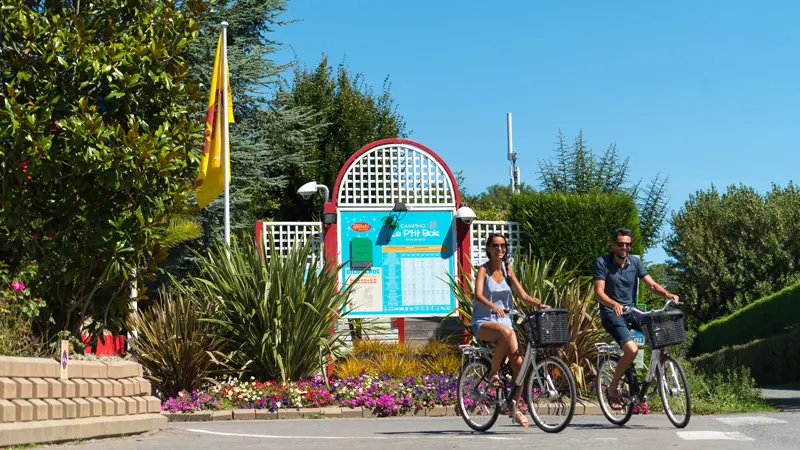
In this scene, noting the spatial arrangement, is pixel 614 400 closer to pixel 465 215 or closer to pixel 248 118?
pixel 465 215

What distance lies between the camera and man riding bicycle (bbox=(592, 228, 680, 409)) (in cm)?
1001

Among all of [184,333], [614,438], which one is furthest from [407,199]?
[614,438]

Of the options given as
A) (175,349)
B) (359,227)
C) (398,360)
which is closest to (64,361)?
Result: (175,349)

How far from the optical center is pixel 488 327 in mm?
9875

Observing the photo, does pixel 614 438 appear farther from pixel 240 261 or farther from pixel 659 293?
pixel 240 261

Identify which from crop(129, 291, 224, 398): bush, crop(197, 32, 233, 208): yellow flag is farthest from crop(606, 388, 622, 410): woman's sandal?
crop(197, 32, 233, 208): yellow flag

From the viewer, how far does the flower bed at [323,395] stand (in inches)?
513

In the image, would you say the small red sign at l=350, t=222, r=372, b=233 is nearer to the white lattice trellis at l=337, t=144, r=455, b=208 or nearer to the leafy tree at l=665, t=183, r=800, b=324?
the white lattice trellis at l=337, t=144, r=455, b=208

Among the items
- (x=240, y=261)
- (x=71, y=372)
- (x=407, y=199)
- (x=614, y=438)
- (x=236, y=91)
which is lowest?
(x=614, y=438)

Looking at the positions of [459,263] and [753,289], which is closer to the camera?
[459,263]

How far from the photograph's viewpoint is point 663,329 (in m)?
9.79

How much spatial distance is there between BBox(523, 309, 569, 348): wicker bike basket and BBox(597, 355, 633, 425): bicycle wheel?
831mm

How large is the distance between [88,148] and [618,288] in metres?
5.18

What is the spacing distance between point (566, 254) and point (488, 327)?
23.8 ft
